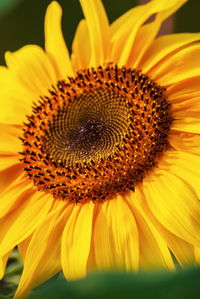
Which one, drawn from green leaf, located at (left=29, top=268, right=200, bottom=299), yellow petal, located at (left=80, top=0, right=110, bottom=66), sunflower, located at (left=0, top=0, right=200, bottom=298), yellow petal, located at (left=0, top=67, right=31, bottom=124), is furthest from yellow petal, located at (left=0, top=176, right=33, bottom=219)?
green leaf, located at (left=29, top=268, right=200, bottom=299)

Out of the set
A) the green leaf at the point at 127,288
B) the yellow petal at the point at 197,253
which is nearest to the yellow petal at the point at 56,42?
the yellow petal at the point at 197,253

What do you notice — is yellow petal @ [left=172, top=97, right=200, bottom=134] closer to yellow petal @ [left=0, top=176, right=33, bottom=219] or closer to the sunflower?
the sunflower

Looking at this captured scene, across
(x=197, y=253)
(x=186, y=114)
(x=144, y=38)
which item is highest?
(x=144, y=38)

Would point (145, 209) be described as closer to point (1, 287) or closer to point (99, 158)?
point (99, 158)

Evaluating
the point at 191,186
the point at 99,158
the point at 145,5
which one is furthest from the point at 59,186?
the point at 145,5

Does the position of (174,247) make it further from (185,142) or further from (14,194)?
(14,194)

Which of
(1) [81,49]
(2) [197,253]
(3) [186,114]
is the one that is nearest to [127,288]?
(2) [197,253]
